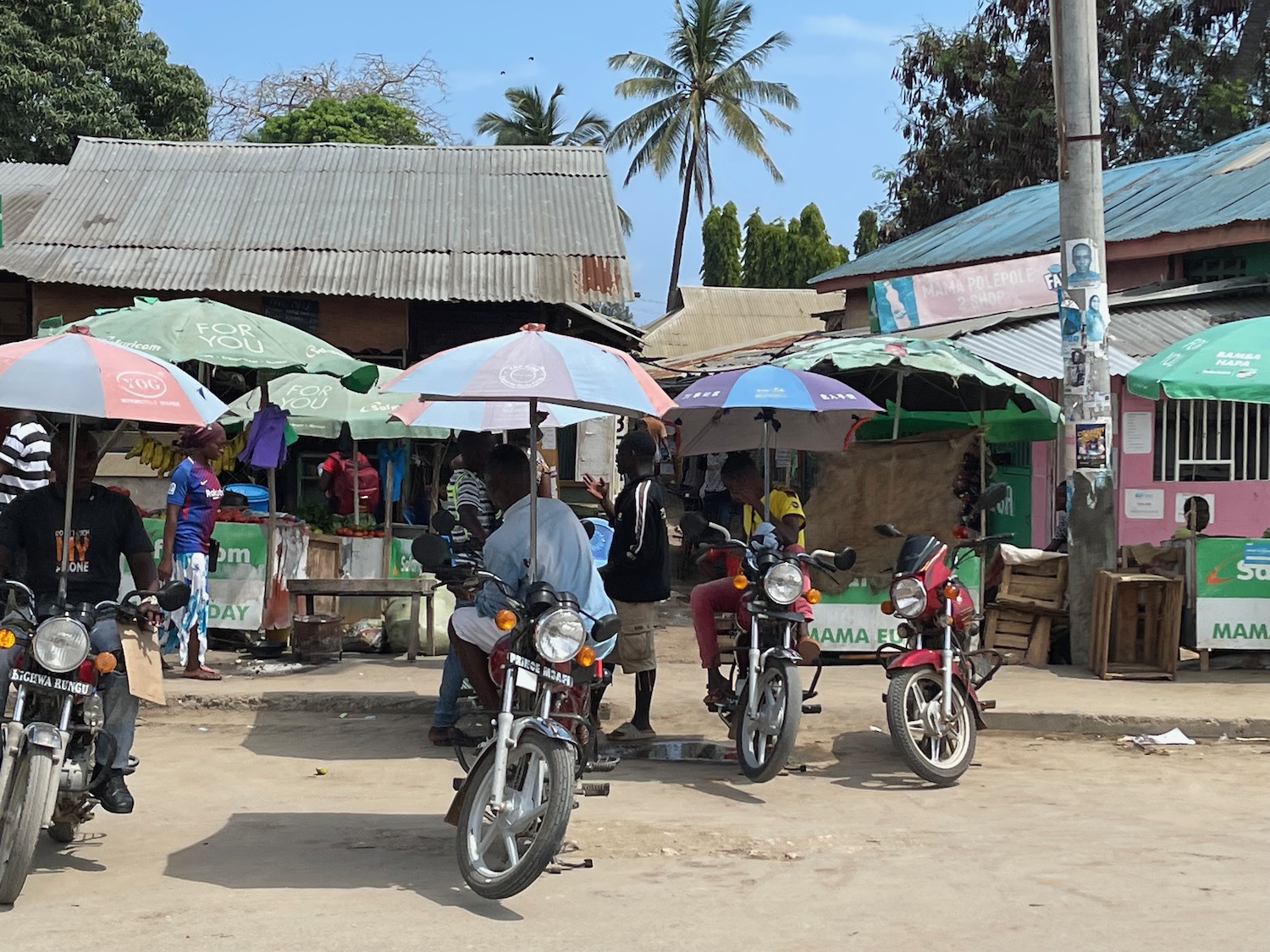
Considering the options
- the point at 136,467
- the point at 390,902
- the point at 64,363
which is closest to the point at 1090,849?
the point at 390,902

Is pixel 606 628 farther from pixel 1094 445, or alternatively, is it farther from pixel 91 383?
pixel 1094 445

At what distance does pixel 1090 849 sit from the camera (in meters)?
5.64

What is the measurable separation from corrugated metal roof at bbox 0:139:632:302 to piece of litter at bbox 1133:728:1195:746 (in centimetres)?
1086

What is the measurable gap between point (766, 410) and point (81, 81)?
21655mm

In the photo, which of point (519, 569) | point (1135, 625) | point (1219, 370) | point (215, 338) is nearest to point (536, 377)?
point (519, 569)

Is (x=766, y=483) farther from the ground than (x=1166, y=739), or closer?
farther from the ground

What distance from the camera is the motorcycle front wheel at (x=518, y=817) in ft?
15.4

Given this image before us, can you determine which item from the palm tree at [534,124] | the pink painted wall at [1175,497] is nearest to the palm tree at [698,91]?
the palm tree at [534,124]

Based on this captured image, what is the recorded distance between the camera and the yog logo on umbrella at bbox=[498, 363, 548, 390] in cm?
570

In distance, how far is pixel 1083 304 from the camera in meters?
10.6

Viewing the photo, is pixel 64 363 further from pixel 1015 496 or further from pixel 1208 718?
pixel 1015 496

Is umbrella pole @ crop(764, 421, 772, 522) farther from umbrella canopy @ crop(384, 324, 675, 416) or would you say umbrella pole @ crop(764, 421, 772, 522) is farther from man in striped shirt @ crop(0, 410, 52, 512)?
man in striped shirt @ crop(0, 410, 52, 512)

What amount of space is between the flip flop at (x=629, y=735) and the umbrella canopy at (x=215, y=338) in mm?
3511

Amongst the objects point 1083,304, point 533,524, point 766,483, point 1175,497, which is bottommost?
point 533,524
